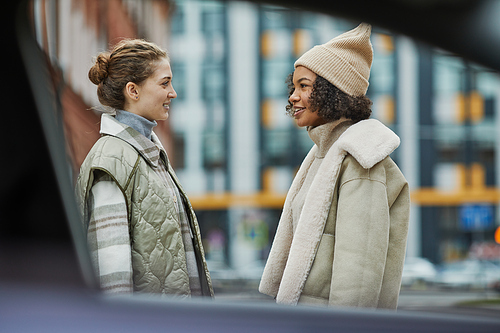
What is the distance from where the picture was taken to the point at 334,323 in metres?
0.85

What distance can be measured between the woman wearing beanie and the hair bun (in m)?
0.55

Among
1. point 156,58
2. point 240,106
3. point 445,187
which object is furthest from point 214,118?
point 156,58

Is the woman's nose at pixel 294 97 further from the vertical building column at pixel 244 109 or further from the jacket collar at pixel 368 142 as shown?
the vertical building column at pixel 244 109

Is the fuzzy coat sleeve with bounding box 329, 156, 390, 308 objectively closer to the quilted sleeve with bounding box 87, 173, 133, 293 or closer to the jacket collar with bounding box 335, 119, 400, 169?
the jacket collar with bounding box 335, 119, 400, 169

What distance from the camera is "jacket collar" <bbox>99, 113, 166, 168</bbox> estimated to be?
158 cm

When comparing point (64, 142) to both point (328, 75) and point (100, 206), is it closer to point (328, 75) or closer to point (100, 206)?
point (100, 206)

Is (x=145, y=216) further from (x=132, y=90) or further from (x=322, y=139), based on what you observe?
(x=322, y=139)

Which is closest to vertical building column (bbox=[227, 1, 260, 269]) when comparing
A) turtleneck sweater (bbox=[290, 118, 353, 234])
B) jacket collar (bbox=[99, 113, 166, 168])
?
turtleneck sweater (bbox=[290, 118, 353, 234])

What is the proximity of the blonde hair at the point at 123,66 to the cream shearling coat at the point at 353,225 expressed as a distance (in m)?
0.57

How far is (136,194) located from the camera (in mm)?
1479

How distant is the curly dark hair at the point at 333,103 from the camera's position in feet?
5.54

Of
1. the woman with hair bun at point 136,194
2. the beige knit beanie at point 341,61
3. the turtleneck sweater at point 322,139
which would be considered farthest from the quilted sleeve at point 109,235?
the beige knit beanie at point 341,61

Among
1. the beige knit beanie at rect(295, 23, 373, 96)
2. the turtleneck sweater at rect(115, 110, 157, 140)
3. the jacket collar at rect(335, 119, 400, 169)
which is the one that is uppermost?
the beige knit beanie at rect(295, 23, 373, 96)

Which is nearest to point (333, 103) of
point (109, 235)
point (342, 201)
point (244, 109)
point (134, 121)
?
point (342, 201)
